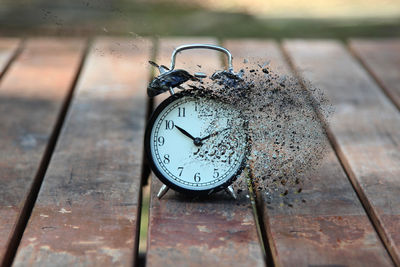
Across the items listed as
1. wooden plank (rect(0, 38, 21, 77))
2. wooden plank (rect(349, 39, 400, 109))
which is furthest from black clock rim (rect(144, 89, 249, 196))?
wooden plank (rect(0, 38, 21, 77))

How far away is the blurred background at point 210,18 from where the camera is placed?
13.7 ft

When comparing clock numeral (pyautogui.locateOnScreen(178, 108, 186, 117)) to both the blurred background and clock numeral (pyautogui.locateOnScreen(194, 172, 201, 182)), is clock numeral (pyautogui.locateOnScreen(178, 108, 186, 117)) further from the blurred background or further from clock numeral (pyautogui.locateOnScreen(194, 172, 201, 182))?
the blurred background

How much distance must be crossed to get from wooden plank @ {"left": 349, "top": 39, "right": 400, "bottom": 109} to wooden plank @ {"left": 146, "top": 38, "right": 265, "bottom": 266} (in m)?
1.25

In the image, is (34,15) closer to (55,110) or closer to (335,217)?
(55,110)

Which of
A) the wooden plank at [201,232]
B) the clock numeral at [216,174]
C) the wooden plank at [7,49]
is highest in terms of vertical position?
the wooden plank at [7,49]

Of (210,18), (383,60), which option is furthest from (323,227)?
(210,18)

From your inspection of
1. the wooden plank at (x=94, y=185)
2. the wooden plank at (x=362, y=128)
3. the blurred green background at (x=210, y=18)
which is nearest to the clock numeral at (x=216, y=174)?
the wooden plank at (x=94, y=185)

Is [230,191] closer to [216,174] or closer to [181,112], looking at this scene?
[216,174]

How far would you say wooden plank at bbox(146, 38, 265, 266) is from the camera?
153cm

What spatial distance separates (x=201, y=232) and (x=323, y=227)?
12.6 inches

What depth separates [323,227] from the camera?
5.59 feet

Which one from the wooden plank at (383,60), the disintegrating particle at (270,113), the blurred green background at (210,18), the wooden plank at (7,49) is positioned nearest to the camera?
the disintegrating particle at (270,113)

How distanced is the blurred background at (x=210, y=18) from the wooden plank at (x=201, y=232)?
2264mm

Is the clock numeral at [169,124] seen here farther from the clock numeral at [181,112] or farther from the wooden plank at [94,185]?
the wooden plank at [94,185]
